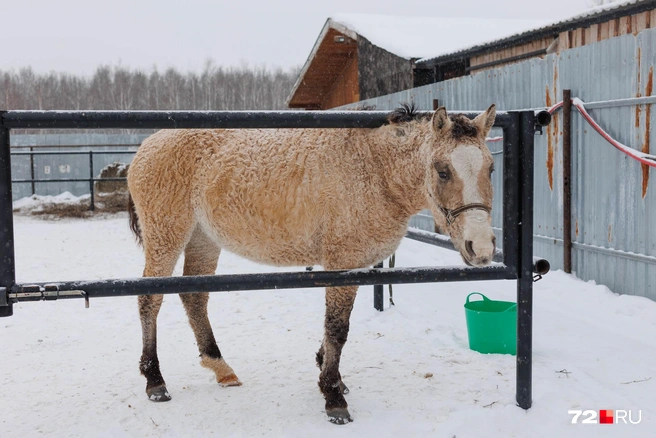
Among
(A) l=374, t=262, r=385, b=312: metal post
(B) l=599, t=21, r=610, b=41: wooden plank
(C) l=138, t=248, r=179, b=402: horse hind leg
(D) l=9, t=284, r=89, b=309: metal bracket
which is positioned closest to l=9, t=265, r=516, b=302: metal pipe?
(D) l=9, t=284, r=89, b=309: metal bracket

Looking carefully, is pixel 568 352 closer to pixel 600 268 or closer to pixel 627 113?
pixel 600 268

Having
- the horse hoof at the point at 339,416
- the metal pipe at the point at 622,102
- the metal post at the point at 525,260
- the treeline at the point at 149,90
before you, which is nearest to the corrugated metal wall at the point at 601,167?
the metal pipe at the point at 622,102

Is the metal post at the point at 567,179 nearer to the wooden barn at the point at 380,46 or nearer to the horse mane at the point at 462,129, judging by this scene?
the horse mane at the point at 462,129

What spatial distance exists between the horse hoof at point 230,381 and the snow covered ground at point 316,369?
81 mm

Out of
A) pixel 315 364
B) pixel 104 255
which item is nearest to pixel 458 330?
pixel 315 364

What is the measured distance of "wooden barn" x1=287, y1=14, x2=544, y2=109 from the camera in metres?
12.3

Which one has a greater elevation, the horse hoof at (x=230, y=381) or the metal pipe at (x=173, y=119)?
the metal pipe at (x=173, y=119)

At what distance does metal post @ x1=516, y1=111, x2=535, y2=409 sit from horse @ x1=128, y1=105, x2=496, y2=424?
1.08 feet

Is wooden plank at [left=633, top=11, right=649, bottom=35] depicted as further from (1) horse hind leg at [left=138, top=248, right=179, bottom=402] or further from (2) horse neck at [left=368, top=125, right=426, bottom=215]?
(1) horse hind leg at [left=138, top=248, right=179, bottom=402]

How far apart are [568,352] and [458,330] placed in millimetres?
872

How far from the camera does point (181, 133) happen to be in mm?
3518

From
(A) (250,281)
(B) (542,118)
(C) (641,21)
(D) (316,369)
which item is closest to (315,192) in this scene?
(A) (250,281)

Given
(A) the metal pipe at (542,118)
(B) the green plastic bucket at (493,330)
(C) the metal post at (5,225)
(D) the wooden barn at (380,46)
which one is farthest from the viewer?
(D) the wooden barn at (380,46)

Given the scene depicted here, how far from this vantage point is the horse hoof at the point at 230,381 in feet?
11.8
